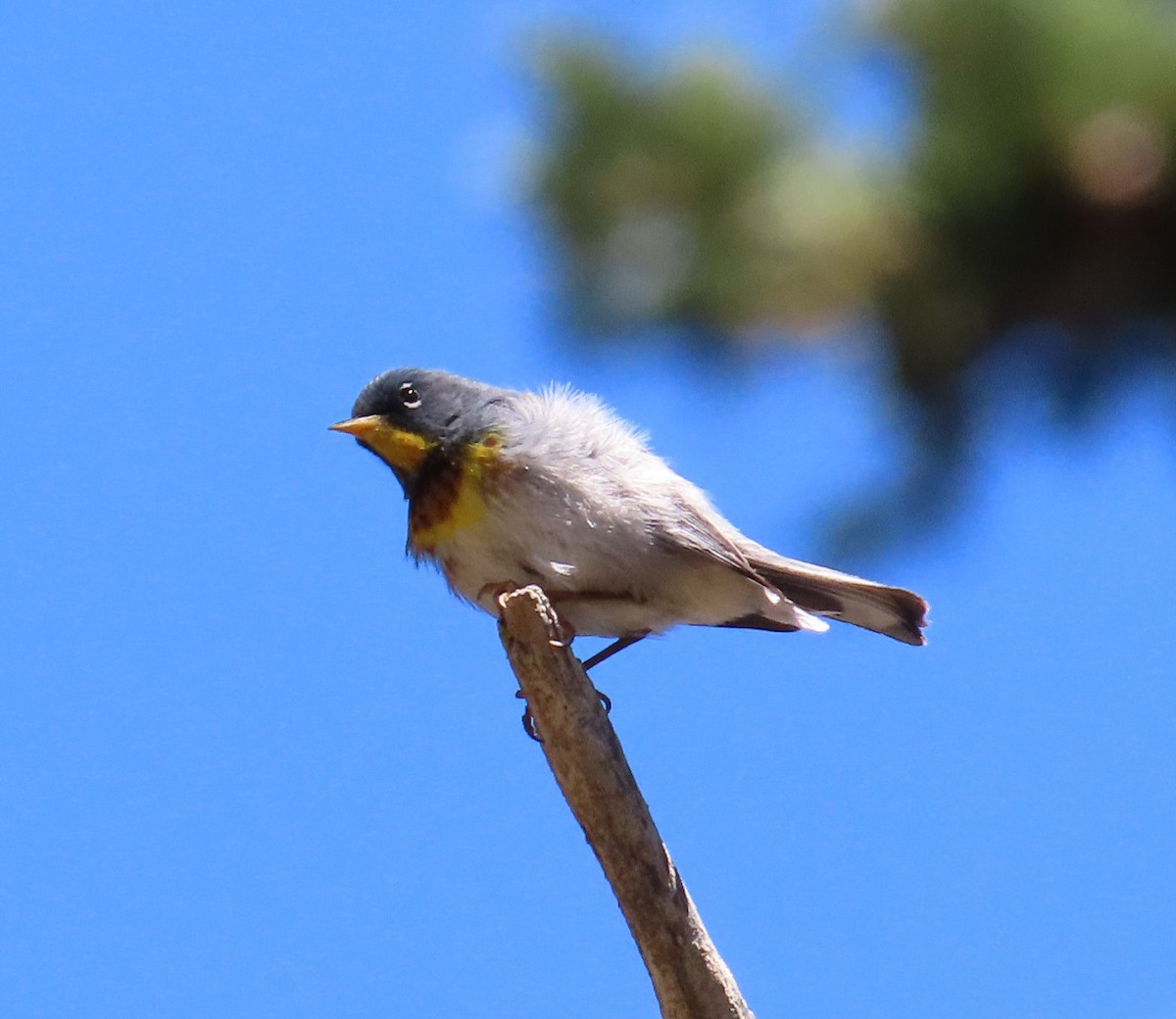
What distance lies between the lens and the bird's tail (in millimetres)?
5359

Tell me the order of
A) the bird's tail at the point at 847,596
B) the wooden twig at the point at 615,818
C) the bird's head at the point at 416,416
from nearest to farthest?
the wooden twig at the point at 615,818
the bird's head at the point at 416,416
the bird's tail at the point at 847,596

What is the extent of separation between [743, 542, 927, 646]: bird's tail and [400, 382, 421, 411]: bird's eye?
129 centimetres

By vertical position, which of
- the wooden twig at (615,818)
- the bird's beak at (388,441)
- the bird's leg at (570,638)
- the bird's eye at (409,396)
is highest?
the bird's eye at (409,396)

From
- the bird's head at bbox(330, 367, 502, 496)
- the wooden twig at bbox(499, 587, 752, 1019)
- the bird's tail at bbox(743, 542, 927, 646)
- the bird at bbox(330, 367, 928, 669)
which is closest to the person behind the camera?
the wooden twig at bbox(499, 587, 752, 1019)

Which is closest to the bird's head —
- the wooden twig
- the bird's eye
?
the bird's eye

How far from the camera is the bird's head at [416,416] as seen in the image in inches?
205

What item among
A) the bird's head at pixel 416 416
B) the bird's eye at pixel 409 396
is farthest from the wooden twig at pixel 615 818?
the bird's eye at pixel 409 396

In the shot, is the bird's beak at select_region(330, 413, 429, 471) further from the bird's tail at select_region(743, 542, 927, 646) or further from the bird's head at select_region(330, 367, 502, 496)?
the bird's tail at select_region(743, 542, 927, 646)

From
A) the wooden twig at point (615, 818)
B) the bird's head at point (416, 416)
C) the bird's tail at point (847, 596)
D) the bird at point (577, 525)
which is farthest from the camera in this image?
the bird's tail at point (847, 596)

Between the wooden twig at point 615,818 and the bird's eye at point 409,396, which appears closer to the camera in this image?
the wooden twig at point 615,818

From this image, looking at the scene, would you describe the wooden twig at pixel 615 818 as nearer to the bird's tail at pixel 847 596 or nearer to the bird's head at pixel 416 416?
the bird's head at pixel 416 416

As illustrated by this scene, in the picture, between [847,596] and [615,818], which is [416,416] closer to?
[847,596]

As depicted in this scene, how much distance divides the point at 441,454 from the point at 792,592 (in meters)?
1.38

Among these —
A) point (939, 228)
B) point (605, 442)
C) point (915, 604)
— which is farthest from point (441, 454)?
point (939, 228)
